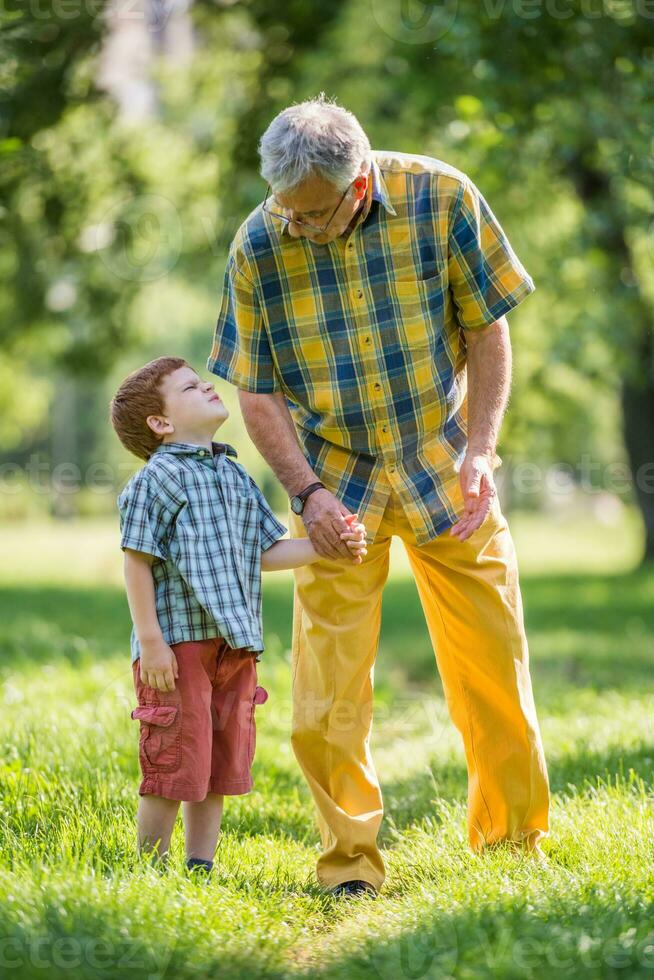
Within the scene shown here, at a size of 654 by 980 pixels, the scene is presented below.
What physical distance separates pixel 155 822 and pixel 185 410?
1199 millimetres

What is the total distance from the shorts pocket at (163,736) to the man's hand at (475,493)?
0.96 metres

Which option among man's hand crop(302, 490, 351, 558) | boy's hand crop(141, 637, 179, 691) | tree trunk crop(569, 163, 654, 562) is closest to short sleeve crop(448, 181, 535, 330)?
man's hand crop(302, 490, 351, 558)

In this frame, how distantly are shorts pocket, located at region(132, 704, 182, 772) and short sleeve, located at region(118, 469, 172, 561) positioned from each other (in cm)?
43

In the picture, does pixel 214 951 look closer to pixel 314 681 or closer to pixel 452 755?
pixel 314 681

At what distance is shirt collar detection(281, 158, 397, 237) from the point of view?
11.1ft

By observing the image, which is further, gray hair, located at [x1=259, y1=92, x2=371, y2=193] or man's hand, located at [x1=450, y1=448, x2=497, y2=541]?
man's hand, located at [x1=450, y1=448, x2=497, y2=541]

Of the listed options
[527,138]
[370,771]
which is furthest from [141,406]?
[527,138]

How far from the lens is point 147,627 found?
333 cm

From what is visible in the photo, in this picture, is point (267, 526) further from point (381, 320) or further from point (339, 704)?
point (381, 320)

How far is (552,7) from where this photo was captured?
682 cm

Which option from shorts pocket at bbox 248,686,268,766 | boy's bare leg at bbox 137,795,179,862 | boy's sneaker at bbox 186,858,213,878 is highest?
shorts pocket at bbox 248,686,268,766

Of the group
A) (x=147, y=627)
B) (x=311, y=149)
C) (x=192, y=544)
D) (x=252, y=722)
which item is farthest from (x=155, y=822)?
(x=311, y=149)

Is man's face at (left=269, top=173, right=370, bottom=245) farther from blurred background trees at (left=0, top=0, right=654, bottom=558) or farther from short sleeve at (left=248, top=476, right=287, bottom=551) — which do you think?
blurred background trees at (left=0, top=0, right=654, bottom=558)

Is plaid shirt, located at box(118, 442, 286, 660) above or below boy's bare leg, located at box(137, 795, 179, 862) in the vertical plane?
above
